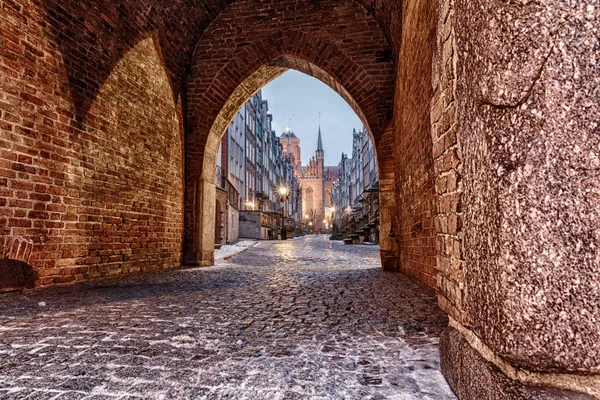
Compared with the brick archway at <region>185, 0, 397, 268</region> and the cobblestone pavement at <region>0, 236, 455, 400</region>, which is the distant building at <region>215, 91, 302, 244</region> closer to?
the brick archway at <region>185, 0, 397, 268</region>

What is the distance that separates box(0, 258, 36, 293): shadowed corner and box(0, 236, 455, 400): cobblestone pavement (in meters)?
0.28

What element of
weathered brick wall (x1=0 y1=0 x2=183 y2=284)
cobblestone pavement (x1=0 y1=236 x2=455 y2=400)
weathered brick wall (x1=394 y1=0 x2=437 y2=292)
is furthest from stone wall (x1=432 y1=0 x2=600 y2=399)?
weathered brick wall (x1=0 y1=0 x2=183 y2=284)

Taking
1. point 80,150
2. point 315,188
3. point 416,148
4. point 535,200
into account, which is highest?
point 315,188

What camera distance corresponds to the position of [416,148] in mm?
4395

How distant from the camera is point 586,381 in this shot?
1023mm

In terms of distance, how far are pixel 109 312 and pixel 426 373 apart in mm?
2685

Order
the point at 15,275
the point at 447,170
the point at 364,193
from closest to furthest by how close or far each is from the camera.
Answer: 1. the point at 447,170
2. the point at 15,275
3. the point at 364,193

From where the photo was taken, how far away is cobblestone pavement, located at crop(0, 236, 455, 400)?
1.55 meters

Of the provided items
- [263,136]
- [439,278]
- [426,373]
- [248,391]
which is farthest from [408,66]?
[263,136]

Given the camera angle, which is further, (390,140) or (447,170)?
(390,140)

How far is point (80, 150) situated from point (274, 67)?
15.7 feet

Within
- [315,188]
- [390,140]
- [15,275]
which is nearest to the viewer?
[15,275]

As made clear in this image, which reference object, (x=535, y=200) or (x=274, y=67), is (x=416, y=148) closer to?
(x=535, y=200)

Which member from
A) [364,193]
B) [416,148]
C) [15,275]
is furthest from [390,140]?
[364,193]
